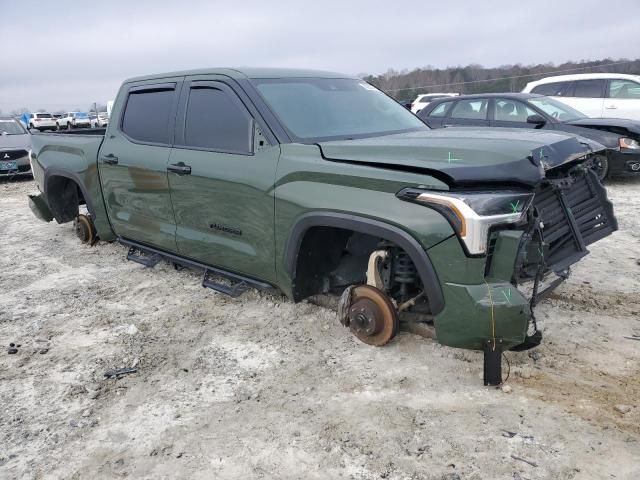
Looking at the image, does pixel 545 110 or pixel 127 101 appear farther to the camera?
pixel 545 110

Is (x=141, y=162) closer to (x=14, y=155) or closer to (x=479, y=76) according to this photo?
(x=14, y=155)

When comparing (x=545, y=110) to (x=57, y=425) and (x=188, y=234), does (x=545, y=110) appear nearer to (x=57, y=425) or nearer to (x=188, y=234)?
(x=188, y=234)

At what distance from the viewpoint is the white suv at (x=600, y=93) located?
10664 mm

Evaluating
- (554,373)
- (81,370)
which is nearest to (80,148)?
(81,370)

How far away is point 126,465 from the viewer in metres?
2.49

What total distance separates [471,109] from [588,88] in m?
3.51

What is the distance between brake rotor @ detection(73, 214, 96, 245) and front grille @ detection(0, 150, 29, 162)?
269 inches

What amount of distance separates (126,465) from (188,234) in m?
2.03

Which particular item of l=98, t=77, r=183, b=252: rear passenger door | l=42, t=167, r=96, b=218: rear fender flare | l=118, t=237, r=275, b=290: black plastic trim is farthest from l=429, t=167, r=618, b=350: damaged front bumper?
l=42, t=167, r=96, b=218: rear fender flare

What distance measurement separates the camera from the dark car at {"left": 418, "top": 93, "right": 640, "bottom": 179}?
8.12 m

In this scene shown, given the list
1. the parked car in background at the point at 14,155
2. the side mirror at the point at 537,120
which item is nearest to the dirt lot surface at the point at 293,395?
the side mirror at the point at 537,120

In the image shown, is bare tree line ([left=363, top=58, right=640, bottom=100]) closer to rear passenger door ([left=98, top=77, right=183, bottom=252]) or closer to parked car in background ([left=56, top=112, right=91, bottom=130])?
rear passenger door ([left=98, top=77, right=183, bottom=252])

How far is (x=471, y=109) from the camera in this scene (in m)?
9.31

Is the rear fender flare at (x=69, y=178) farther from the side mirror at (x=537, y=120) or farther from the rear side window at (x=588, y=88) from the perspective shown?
the rear side window at (x=588, y=88)
